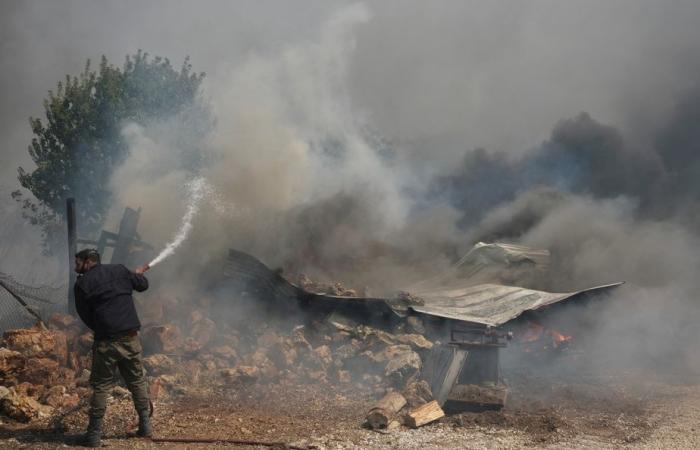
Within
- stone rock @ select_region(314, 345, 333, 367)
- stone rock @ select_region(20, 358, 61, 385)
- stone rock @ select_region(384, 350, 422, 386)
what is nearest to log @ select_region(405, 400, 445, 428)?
stone rock @ select_region(384, 350, 422, 386)

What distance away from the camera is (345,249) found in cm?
1580

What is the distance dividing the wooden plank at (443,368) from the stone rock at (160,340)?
4149mm

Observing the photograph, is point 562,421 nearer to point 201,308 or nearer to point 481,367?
point 481,367

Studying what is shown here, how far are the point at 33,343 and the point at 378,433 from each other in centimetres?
499

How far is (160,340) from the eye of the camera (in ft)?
29.1

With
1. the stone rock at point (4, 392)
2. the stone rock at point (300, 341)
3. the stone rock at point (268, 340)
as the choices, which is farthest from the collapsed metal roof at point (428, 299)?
the stone rock at point (4, 392)

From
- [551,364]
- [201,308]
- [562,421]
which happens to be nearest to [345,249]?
[201,308]

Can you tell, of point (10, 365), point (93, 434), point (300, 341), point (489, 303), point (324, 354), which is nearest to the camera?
point (93, 434)

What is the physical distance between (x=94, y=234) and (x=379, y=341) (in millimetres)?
11015

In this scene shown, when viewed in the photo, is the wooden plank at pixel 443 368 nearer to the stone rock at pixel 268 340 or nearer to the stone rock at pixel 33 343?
the stone rock at pixel 268 340

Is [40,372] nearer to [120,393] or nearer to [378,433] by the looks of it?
[120,393]

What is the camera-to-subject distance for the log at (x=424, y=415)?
6418 millimetres

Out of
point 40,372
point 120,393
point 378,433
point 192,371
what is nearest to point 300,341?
point 192,371

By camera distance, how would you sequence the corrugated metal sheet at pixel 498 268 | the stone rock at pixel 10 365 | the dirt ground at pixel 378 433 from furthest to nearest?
the corrugated metal sheet at pixel 498 268 < the stone rock at pixel 10 365 < the dirt ground at pixel 378 433
